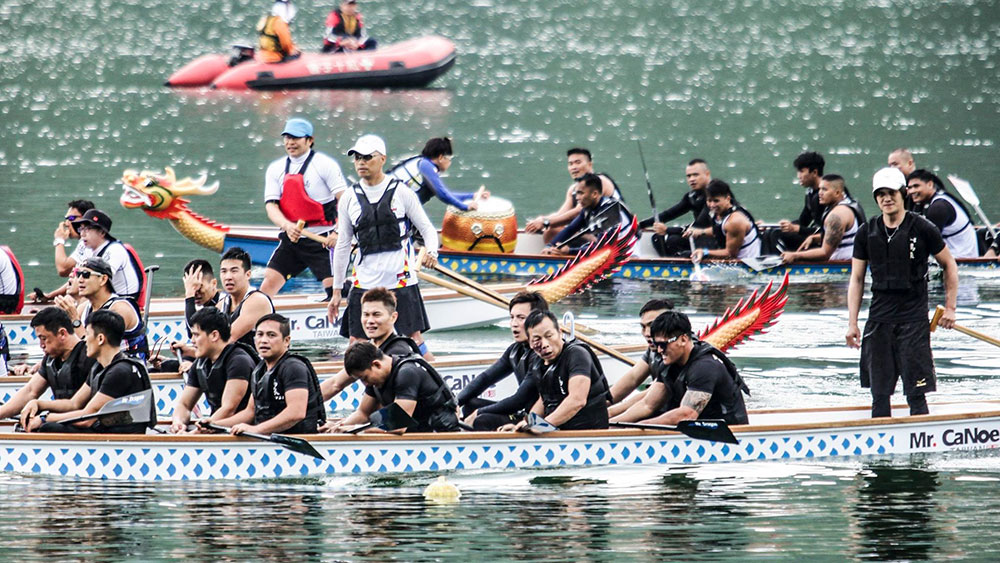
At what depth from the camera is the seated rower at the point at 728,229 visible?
66.6ft

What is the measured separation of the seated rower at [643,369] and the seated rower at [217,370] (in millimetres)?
2851

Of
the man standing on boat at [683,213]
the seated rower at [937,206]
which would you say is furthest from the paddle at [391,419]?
the man standing on boat at [683,213]

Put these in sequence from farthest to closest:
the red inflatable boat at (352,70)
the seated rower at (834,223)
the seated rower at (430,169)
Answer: the red inflatable boat at (352,70) → the seated rower at (834,223) → the seated rower at (430,169)

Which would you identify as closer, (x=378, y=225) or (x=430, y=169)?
(x=378, y=225)

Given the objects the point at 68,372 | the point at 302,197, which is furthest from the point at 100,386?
the point at 302,197

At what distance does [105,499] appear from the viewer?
11391 millimetres

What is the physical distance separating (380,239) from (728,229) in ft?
26.0

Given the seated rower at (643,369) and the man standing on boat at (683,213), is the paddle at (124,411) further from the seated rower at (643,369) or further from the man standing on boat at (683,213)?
the man standing on boat at (683,213)

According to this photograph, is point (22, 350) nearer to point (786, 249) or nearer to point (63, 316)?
point (63, 316)

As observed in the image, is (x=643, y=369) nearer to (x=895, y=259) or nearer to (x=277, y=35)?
(x=895, y=259)

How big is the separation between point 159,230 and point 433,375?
54.7ft

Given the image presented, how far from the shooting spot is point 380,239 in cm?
1363

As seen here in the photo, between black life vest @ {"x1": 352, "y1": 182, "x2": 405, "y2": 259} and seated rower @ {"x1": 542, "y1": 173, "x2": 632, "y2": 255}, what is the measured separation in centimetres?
709

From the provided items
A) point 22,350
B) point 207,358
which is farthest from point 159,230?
point 207,358
